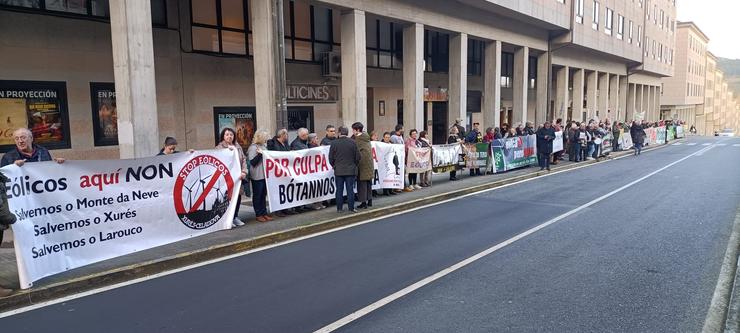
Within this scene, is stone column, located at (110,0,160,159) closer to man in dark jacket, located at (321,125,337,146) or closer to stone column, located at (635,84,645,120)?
man in dark jacket, located at (321,125,337,146)

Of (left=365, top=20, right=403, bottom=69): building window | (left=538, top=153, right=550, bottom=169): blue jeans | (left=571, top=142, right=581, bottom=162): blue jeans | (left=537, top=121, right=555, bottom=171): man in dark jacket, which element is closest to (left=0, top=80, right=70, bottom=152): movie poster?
(left=365, top=20, right=403, bottom=69): building window

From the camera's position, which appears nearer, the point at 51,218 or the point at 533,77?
the point at 51,218

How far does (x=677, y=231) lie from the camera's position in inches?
364

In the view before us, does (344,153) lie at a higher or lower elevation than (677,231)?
higher

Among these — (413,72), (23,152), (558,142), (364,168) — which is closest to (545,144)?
(558,142)

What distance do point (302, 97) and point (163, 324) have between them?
1494 centimetres

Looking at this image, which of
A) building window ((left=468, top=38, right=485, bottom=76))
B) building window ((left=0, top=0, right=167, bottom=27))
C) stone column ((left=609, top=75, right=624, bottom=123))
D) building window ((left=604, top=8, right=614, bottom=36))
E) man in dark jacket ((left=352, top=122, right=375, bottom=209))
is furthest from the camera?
stone column ((left=609, top=75, right=624, bottom=123))

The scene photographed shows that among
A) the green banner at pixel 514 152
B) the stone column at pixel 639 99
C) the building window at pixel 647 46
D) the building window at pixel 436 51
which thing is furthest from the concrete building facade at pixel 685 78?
the green banner at pixel 514 152

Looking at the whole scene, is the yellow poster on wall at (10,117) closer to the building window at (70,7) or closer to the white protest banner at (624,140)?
the building window at (70,7)

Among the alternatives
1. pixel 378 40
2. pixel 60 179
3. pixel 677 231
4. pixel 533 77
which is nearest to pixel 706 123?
pixel 533 77

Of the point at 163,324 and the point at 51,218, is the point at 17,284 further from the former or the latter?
the point at 163,324

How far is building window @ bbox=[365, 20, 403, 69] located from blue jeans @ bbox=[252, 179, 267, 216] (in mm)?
14020

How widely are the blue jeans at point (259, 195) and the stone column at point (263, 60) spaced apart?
12.5ft

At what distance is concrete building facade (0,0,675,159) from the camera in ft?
38.0
